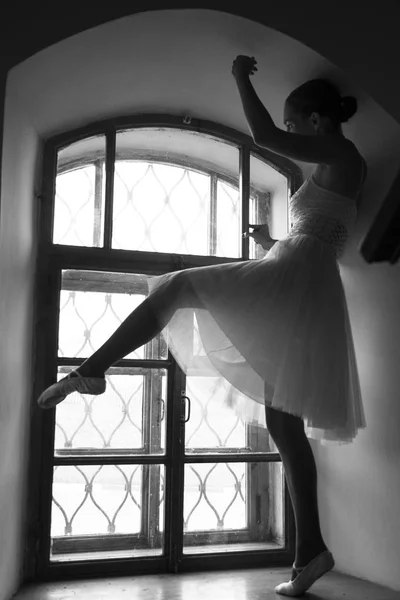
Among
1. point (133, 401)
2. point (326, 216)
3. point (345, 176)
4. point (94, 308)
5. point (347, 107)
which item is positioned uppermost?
point (347, 107)

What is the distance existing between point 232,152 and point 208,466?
126 centimetres

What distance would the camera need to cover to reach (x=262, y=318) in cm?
185

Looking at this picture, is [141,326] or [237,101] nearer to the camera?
[141,326]

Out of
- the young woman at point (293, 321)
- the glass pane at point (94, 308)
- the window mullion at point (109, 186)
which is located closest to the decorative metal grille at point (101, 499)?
the glass pane at point (94, 308)

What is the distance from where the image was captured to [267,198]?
2.70 metres

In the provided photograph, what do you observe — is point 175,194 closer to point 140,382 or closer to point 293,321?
point 140,382

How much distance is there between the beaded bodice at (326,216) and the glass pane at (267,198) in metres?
0.56

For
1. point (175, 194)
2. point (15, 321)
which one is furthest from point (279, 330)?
point (175, 194)

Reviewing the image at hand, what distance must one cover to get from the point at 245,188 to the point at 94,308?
2.53 ft

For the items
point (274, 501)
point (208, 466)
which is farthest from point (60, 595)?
point (274, 501)

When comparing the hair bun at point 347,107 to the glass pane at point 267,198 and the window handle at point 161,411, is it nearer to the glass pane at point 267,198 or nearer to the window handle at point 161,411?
the glass pane at point 267,198

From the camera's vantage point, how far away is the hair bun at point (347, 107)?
205cm

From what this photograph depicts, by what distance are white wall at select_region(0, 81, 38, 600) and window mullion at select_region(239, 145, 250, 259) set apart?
0.81m

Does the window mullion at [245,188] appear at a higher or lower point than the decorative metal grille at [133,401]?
higher
